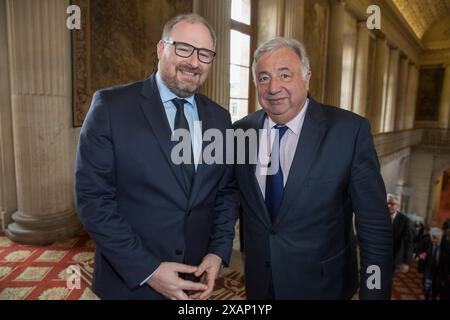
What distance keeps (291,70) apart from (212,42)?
0.46 meters

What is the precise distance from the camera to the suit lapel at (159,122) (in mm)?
1580

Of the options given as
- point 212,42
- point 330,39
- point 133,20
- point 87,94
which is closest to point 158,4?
point 133,20

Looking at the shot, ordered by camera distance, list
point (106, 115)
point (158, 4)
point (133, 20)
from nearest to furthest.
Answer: point (106, 115) < point (133, 20) < point (158, 4)

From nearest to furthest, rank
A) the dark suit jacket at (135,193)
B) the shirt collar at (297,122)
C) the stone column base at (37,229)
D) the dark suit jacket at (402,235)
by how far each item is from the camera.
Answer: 1. the dark suit jacket at (135,193)
2. the shirt collar at (297,122)
3. the stone column base at (37,229)
4. the dark suit jacket at (402,235)

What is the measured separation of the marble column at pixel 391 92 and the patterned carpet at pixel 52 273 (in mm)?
19784

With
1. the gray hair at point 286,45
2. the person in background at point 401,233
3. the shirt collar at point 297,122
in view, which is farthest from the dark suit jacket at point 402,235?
the gray hair at point 286,45

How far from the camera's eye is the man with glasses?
151cm

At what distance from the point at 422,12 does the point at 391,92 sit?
196 inches

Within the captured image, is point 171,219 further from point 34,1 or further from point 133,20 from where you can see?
point 133,20

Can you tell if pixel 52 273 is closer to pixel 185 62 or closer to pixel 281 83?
pixel 185 62

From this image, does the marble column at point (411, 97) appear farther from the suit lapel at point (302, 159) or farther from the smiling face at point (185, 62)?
Result: the smiling face at point (185, 62)

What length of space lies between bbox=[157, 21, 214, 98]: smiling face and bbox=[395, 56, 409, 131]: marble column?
23182mm

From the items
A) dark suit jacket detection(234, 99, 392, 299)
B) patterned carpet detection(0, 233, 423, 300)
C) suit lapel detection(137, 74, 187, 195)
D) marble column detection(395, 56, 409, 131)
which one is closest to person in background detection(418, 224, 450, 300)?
patterned carpet detection(0, 233, 423, 300)

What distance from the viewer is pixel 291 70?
1.80 meters
